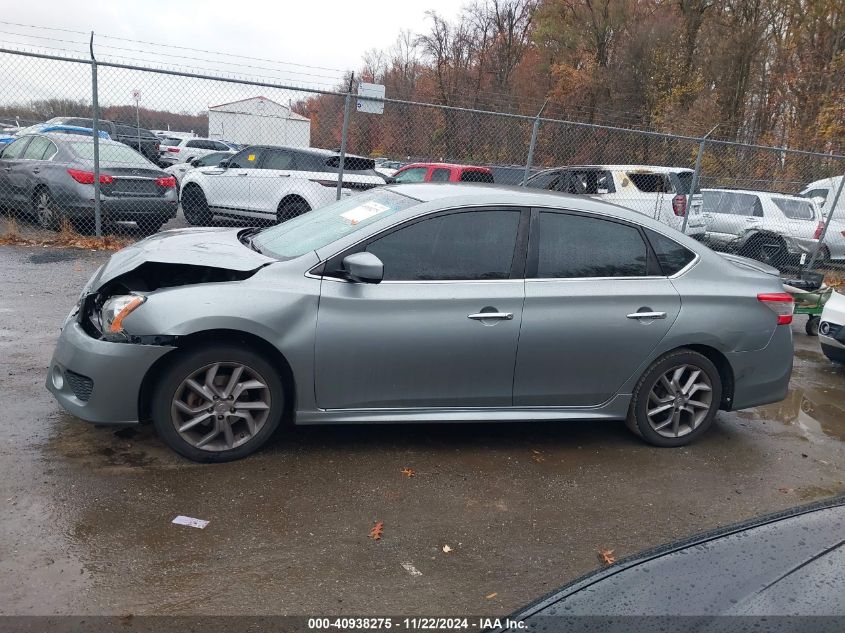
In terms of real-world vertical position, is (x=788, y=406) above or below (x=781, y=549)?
below

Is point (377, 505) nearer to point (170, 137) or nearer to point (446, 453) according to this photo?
point (446, 453)

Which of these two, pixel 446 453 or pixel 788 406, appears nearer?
pixel 446 453

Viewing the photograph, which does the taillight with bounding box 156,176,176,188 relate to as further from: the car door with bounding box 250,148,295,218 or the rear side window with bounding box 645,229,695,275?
the rear side window with bounding box 645,229,695,275

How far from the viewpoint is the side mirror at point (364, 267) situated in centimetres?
391

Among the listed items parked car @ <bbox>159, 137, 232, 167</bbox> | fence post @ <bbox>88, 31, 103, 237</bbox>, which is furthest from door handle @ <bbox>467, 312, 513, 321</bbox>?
parked car @ <bbox>159, 137, 232, 167</bbox>

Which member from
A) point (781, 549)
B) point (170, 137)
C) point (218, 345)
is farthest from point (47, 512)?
point (170, 137)

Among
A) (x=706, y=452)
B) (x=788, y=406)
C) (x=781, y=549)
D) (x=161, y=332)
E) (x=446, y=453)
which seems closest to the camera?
(x=781, y=549)

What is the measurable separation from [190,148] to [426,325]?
2854 cm

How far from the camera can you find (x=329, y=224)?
4.61 m

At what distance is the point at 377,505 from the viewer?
3771 mm

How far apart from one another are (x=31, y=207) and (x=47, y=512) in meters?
8.90

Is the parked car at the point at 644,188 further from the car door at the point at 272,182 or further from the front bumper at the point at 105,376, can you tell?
the front bumper at the point at 105,376

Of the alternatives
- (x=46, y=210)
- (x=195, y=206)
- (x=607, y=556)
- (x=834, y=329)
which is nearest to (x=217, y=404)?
(x=607, y=556)

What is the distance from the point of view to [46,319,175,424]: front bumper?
12.4 ft
